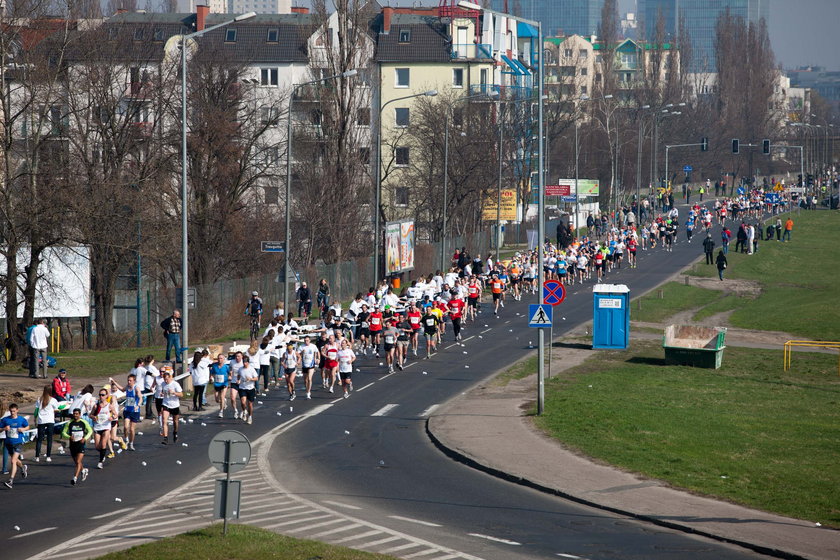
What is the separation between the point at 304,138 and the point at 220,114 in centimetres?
1308

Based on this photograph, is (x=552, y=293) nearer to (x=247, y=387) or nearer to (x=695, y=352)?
(x=247, y=387)

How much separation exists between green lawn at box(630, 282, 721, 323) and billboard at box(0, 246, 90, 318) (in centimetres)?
2052

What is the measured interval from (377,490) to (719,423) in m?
9.50

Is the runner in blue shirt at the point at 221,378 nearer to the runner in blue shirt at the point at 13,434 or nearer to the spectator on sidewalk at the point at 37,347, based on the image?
the runner in blue shirt at the point at 13,434

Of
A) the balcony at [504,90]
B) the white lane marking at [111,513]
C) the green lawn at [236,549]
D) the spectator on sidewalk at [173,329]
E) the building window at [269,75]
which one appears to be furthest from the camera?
the building window at [269,75]

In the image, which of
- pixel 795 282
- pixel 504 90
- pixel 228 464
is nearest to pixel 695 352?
pixel 228 464

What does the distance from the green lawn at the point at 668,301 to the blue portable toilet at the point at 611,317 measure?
8252 mm

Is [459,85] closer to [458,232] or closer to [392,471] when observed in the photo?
[458,232]

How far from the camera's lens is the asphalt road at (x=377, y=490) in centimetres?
1556

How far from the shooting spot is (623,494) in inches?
714

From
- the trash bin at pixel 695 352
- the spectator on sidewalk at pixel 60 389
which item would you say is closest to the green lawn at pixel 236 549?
the spectator on sidewalk at pixel 60 389

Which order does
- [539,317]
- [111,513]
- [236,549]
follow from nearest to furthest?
[236,549] < [111,513] < [539,317]

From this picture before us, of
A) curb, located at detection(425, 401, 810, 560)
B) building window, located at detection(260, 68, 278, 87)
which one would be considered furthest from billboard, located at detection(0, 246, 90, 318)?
building window, located at detection(260, 68, 278, 87)

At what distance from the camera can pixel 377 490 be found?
18.8m
